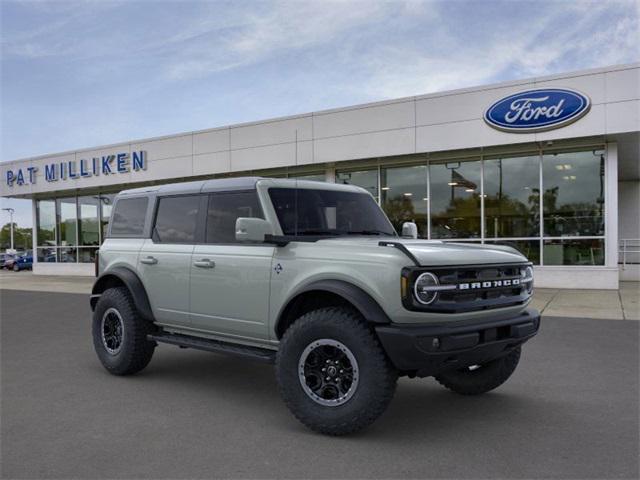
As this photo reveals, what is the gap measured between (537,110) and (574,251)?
3.84 m

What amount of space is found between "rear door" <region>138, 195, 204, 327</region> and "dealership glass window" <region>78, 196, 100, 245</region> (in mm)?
20872

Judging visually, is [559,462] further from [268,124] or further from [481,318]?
[268,124]

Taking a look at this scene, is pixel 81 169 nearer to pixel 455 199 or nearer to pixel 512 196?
pixel 455 199

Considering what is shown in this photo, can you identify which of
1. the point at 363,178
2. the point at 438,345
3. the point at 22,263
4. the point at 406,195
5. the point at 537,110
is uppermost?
the point at 537,110

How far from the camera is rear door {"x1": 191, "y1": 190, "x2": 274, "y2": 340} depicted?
4770 millimetres

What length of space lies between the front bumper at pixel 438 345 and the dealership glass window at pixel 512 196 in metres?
12.0

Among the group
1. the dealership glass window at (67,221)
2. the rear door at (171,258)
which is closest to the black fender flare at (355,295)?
the rear door at (171,258)

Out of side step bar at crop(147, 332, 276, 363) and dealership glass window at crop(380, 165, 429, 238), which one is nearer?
side step bar at crop(147, 332, 276, 363)

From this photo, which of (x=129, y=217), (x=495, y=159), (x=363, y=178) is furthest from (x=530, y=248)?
(x=129, y=217)

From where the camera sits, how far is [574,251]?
14773 millimetres

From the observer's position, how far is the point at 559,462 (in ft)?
11.8

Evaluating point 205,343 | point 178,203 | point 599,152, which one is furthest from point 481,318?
point 599,152

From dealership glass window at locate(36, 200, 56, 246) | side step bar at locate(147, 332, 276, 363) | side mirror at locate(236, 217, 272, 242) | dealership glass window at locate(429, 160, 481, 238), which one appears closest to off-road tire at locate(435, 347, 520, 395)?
side step bar at locate(147, 332, 276, 363)

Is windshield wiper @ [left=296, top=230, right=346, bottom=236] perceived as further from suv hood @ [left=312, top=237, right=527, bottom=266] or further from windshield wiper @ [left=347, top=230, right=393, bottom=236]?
suv hood @ [left=312, top=237, right=527, bottom=266]
